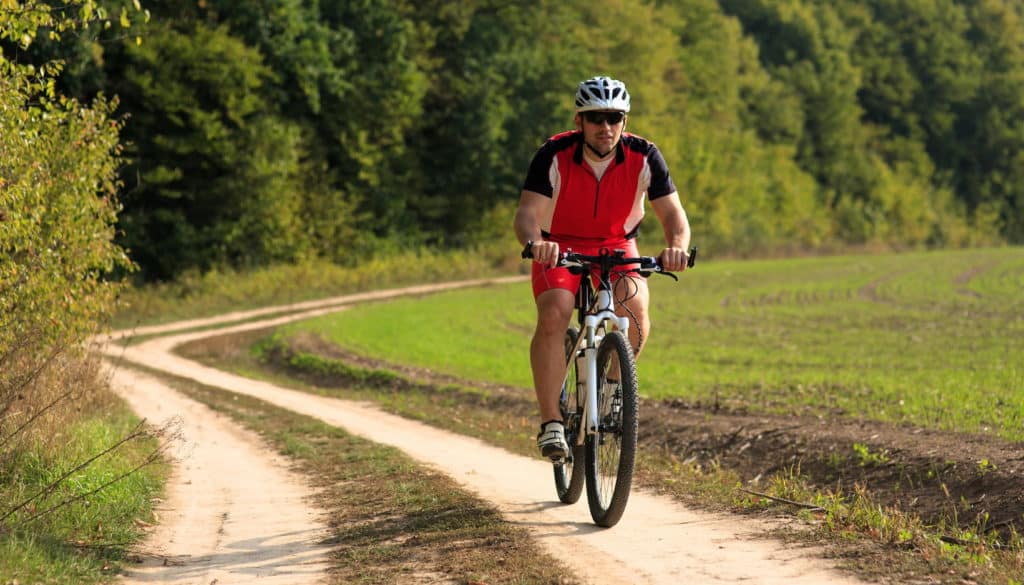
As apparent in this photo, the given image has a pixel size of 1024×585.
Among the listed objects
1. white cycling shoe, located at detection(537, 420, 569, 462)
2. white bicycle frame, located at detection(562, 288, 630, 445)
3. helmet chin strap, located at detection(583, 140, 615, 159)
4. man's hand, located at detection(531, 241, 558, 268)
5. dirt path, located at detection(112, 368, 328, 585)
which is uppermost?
helmet chin strap, located at detection(583, 140, 615, 159)

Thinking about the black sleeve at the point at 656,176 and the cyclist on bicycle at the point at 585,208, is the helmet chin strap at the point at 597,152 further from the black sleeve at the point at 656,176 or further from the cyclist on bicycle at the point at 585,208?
the black sleeve at the point at 656,176

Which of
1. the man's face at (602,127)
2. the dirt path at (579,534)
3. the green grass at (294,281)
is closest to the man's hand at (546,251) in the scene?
the man's face at (602,127)

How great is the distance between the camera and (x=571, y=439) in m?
8.52

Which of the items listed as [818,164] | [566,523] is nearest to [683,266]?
[566,523]

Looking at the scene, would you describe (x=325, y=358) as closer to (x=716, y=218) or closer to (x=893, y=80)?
(x=716, y=218)

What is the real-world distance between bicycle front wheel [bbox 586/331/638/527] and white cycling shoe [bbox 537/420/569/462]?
0.17 metres

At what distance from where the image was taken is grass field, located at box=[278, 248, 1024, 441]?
599 inches

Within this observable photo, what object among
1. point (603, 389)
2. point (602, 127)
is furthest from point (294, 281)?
point (602, 127)

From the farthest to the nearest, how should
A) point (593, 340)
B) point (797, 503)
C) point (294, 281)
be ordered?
point (294, 281) < point (797, 503) < point (593, 340)

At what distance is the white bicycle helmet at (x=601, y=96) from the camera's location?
7.92 meters

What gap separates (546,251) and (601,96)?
102 cm

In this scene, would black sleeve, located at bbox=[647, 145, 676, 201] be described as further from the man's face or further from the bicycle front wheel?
the bicycle front wheel

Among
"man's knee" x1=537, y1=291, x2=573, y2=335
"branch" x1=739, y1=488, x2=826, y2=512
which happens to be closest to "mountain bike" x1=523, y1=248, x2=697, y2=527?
"man's knee" x1=537, y1=291, x2=573, y2=335

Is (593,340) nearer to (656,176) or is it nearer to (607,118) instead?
(656,176)
